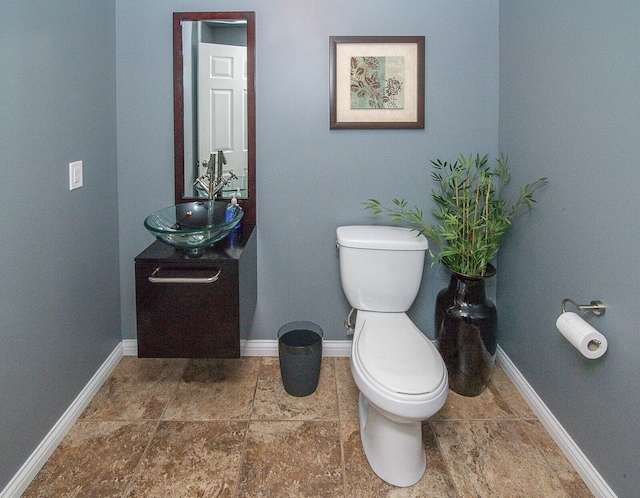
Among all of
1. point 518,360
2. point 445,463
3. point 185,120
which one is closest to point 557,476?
point 445,463

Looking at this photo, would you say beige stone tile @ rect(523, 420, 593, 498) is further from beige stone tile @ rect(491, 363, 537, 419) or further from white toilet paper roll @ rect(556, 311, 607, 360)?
white toilet paper roll @ rect(556, 311, 607, 360)

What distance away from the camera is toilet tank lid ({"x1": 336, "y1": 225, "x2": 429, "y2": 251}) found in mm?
2336

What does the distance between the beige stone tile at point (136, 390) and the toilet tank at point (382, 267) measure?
99cm

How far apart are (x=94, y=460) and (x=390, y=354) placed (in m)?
1.17

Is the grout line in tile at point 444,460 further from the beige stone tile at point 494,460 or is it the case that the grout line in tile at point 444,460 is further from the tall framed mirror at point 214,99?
the tall framed mirror at point 214,99

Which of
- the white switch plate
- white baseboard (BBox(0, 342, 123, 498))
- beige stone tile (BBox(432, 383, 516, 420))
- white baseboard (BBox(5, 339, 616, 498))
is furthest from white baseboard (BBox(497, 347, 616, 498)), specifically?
the white switch plate

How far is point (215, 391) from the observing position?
2.44 m

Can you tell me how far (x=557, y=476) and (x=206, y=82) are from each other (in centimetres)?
224

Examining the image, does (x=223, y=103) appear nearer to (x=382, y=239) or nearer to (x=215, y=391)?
(x=382, y=239)

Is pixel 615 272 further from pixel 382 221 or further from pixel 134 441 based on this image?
pixel 134 441

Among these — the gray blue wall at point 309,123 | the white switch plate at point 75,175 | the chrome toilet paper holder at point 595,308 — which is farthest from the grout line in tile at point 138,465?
the chrome toilet paper holder at point 595,308

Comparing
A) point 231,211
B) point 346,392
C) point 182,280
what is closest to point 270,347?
point 346,392

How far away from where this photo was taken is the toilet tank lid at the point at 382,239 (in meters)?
2.34

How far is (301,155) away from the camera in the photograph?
2.59 meters
